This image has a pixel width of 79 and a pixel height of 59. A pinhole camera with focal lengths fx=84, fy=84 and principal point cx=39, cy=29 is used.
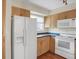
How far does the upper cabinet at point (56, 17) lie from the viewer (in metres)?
3.99

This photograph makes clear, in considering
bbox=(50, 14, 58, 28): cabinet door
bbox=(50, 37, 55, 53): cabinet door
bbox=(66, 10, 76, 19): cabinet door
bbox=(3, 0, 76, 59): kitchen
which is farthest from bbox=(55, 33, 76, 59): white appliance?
bbox=(66, 10, 76, 19): cabinet door

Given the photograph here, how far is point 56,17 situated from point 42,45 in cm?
182

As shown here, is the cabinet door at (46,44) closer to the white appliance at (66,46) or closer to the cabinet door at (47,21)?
the white appliance at (66,46)

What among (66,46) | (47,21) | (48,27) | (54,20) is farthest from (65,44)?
(47,21)

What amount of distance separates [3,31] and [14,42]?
1361 mm

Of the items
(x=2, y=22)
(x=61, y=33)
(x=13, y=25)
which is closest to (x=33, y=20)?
(x=13, y=25)

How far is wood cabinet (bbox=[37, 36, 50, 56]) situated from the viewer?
394 centimetres

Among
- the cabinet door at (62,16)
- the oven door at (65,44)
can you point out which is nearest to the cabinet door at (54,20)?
the cabinet door at (62,16)

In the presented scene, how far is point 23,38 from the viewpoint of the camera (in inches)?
109

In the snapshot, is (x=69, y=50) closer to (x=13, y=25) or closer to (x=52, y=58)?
(x=52, y=58)

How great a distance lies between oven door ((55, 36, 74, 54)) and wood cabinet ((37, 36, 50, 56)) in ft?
1.87

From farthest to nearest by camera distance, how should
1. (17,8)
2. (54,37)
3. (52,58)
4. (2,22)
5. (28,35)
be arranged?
(54,37) → (52,58) → (17,8) → (28,35) → (2,22)

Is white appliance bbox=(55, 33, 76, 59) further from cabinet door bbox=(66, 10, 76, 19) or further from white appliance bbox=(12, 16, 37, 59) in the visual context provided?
white appliance bbox=(12, 16, 37, 59)

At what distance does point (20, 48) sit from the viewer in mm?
2674
